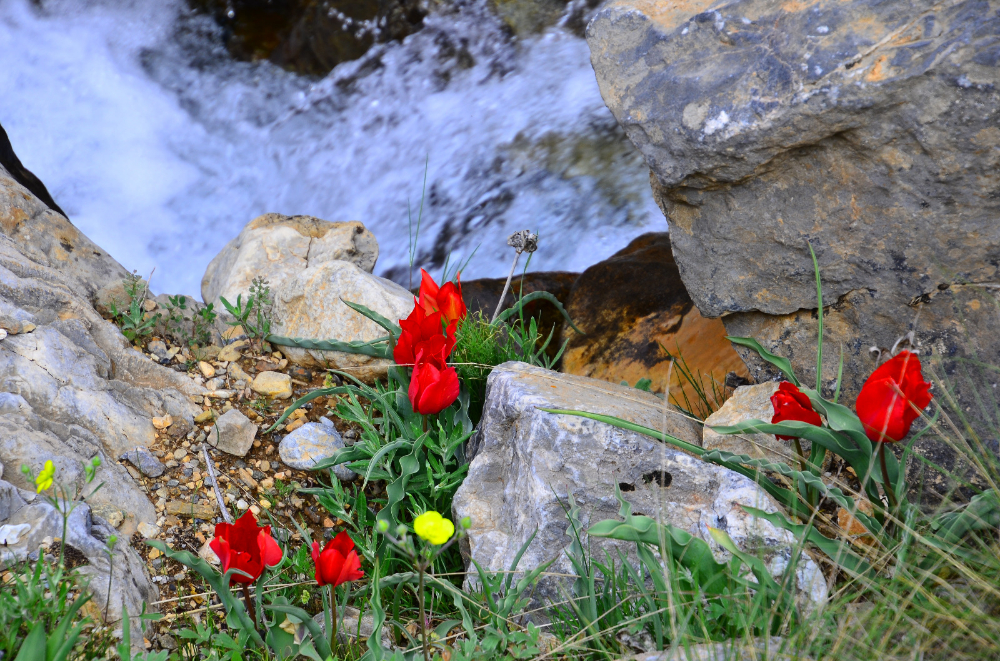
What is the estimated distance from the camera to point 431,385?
189cm

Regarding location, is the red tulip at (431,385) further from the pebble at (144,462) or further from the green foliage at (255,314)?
the green foliage at (255,314)

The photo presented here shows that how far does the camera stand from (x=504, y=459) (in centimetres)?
199

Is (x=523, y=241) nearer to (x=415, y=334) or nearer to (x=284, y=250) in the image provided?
(x=415, y=334)

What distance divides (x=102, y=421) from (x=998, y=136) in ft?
7.63

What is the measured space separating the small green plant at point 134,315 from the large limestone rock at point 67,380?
0.07m

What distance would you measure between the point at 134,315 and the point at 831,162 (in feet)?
6.98

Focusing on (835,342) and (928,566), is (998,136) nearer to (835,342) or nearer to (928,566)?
(835,342)

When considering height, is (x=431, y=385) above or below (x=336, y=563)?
above

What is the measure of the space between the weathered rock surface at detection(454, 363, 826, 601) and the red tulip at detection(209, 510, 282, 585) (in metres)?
0.55

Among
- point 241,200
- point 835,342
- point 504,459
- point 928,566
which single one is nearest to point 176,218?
point 241,200

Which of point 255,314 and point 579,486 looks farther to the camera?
point 255,314

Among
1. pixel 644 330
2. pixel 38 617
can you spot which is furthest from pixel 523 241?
pixel 38 617

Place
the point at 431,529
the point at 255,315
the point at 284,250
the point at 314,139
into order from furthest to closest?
the point at 314,139, the point at 284,250, the point at 255,315, the point at 431,529

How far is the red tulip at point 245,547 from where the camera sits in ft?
4.67
